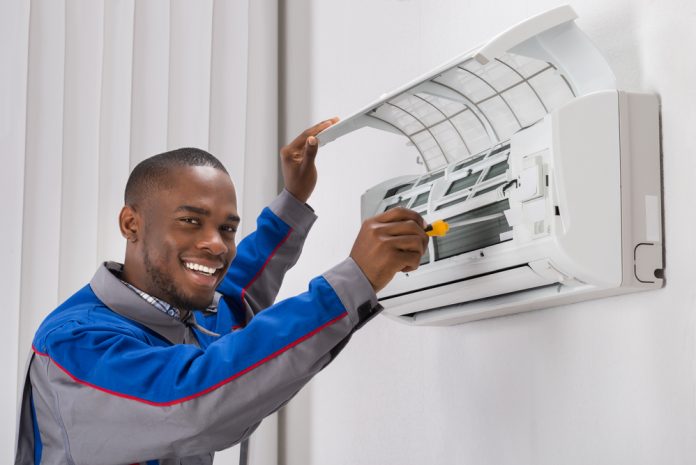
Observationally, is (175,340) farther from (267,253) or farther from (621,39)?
(621,39)

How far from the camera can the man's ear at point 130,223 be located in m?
1.74

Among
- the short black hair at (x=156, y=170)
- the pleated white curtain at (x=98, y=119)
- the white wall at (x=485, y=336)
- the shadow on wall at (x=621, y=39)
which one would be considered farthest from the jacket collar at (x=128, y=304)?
the shadow on wall at (x=621, y=39)

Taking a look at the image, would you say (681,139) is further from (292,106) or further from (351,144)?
(292,106)

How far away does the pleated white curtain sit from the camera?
2.30m

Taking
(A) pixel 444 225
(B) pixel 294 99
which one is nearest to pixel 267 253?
(A) pixel 444 225

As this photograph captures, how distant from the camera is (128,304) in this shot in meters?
1.63

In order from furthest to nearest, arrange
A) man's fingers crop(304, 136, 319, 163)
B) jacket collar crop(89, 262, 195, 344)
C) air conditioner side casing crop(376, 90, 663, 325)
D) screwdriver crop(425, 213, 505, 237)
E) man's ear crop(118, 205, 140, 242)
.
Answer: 1. man's fingers crop(304, 136, 319, 163)
2. man's ear crop(118, 205, 140, 242)
3. jacket collar crop(89, 262, 195, 344)
4. screwdriver crop(425, 213, 505, 237)
5. air conditioner side casing crop(376, 90, 663, 325)

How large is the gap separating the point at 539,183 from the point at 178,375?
1.91ft

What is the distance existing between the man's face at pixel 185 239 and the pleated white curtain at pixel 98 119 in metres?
0.68

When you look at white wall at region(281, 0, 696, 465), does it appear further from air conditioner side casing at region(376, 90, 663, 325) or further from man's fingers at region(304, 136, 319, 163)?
man's fingers at region(304, 136, 319, 163)

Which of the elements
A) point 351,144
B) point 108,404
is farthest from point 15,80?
→ point 108,404

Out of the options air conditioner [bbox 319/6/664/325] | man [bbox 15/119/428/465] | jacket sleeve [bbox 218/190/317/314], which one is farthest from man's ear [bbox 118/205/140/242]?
air conditioner [bbox 319/6/664/325]

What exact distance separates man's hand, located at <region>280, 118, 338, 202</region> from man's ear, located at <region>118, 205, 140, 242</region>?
33cm

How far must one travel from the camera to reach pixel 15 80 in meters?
2.33
